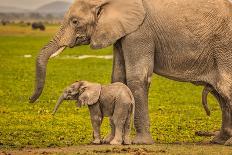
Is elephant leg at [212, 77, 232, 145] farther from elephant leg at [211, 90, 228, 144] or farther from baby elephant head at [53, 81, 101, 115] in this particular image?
baby elephant head at [53, 81, 101, 115]

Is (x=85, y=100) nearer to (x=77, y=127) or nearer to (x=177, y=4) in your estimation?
(x=177, y=4)

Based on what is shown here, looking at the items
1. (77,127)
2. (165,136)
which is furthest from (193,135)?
(77,127)

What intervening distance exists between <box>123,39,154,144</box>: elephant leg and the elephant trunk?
1.06 meters

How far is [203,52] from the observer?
1280 cm

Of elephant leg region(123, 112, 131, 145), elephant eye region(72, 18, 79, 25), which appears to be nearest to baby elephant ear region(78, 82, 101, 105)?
elephant leg region(123, 112, 131, 145)

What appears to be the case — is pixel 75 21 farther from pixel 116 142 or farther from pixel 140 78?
pixel 116 142

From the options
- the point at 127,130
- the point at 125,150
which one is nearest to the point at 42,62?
the point at 127,130

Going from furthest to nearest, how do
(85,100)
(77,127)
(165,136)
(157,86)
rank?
(157,86) → (77,127) → (165,136) → (85,100)

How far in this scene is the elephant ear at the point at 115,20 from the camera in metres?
12.4

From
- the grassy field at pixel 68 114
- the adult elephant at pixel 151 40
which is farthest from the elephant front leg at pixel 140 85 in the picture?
the grassy field at pixel 68 114

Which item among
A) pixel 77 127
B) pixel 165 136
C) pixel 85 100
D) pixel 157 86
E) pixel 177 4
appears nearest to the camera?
pixel 85 100

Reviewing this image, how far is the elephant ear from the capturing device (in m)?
12.4

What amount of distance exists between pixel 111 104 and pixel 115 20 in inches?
53.9

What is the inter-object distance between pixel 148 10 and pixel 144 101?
1.43 metres
